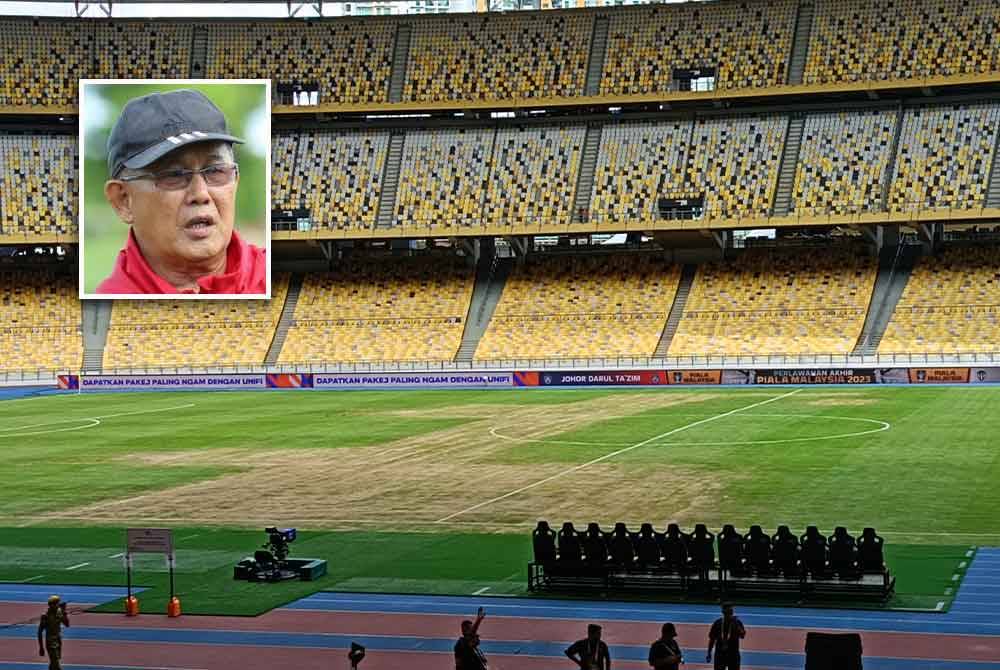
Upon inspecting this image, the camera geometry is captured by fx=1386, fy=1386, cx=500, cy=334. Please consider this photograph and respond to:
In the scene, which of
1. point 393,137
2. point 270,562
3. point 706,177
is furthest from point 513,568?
point 393,137

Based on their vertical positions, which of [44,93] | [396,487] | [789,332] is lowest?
[396,487]

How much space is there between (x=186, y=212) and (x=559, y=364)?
2048 cm

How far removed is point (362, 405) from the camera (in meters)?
59.7

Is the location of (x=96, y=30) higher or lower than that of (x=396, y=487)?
higher


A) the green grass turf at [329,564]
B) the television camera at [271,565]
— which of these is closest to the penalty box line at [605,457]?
the green grass turf at [329,564]

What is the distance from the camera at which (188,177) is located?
6606 centimetres

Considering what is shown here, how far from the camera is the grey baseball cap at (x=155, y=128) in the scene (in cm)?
6769

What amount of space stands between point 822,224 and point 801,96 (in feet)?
28.0

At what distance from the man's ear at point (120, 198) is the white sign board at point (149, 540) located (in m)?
49.5

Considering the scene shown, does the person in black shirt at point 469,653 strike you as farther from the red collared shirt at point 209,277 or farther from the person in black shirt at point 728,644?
the red collared shirt at point 209,277

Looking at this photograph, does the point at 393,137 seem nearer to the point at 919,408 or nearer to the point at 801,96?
the point at 801,96

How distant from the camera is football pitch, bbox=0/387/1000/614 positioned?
24.2 metres

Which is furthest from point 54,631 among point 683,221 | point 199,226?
point 683,221

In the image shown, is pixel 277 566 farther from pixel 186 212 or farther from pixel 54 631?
pixel 186 212
